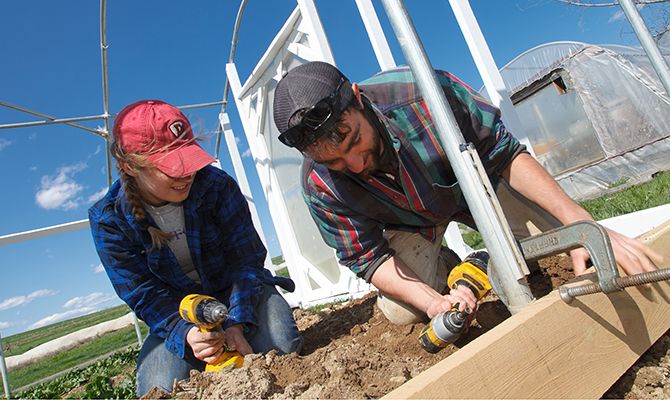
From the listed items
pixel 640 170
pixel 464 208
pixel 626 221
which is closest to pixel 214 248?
pixel 464 208

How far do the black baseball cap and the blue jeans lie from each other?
3.74ft

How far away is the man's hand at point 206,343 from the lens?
1804 mm

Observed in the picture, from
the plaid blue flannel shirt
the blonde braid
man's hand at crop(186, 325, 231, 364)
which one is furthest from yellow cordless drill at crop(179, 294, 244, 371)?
the blonde braid

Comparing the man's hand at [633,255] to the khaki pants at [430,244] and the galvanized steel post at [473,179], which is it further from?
the khaki pants at [430,244]

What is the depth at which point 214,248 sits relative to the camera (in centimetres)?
225

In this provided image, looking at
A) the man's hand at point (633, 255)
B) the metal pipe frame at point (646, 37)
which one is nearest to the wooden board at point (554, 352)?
the man's hand at point (633, 255)

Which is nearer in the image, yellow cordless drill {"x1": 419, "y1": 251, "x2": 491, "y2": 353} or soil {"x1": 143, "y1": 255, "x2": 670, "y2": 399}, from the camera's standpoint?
soil {"x1": 143, "y1": 255, "x2": 670, "y2": 399}

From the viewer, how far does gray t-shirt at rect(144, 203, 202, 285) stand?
6.84ft

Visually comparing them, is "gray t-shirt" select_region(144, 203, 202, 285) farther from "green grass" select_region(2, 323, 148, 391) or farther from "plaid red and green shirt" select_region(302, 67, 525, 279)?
"green grass" select_region(2, 323, 148, 391)

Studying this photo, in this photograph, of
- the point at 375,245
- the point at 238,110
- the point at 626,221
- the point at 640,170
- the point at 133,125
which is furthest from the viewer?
the point at 640,170

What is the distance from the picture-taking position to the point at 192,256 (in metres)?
2.16

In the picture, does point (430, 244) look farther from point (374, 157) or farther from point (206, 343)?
Result: point (206, 343)

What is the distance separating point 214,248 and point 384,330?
3.61 ft

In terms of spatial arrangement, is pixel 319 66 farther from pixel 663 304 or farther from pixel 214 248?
pixel 663 304
